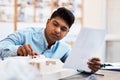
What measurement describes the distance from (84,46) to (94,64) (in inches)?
6.9

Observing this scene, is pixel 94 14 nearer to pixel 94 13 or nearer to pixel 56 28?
pixel 94 13

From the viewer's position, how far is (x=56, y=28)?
1.60 meters

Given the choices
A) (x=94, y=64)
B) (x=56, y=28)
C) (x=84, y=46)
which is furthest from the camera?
(x=56, y=28)

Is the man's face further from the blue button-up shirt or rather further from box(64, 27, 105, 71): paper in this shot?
box(64, 27, 105, 71): paper

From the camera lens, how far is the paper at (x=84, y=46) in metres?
1.17

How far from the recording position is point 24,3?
2496mm

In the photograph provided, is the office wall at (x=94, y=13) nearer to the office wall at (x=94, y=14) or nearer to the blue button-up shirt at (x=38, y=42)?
the office wall at (x=94, y=14)

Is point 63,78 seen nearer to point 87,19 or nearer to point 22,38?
point 22,38

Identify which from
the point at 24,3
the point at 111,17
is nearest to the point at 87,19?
the point at 111,17

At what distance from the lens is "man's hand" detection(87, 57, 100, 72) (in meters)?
1.29

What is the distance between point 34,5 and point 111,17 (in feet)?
3.87

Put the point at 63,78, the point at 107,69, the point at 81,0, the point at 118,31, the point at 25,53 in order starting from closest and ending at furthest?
1. the point at 63,78
2. the point at 25,53
3. the point at 107,69
4. the point at 81,0
5. the point at 118,31

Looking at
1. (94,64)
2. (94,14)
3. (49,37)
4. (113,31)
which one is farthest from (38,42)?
(113,31)

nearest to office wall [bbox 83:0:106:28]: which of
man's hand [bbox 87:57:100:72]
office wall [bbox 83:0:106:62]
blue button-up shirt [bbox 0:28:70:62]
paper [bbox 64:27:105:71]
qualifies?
office wall [bbox 83:0:106:62]
